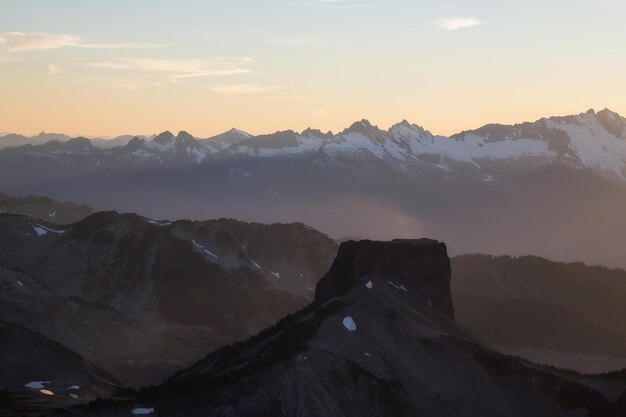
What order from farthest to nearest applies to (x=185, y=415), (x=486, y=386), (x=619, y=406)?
(x=486, y=386) < (x=619, y=406) < (x=185, y=415)

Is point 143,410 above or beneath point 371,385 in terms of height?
above

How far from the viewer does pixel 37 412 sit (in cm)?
16462

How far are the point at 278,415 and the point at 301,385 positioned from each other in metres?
7.25

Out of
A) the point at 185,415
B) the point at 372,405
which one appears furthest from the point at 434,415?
the point at 185,415

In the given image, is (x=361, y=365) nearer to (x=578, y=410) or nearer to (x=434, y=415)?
(x=434, y=415)

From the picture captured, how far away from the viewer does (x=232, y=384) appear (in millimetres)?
172875

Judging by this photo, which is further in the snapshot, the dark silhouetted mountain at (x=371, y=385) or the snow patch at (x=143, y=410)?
the dark silhouetted mountain at (x=371, y=385)

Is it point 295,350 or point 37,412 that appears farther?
point 295,350

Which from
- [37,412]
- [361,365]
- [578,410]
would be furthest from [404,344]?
[37,412]

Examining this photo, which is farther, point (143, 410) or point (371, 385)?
point (371, 385)

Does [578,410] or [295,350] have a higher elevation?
[295,350]

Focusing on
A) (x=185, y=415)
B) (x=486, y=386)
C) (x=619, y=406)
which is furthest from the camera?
(x=486, y=386)

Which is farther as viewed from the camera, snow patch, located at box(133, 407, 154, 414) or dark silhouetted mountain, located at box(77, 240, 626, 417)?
dark silhouetted mountain, located at box(77, 240, 626, 417)

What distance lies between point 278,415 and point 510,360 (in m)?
48.3
